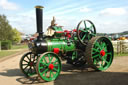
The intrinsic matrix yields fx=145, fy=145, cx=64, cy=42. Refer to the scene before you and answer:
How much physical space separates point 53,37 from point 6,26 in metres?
32.0

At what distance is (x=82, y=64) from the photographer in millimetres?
7762

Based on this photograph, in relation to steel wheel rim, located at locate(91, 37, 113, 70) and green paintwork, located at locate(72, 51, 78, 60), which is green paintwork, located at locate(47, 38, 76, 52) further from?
steel wheel rim, located at locate(91, 37, 113, 70)

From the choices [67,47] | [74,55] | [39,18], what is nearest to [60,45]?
[67,47]

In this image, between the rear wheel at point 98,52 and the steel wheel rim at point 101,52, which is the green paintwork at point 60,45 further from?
the steel wheel rim at point 101,52

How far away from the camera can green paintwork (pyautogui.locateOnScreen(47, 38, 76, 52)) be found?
19.8 ft

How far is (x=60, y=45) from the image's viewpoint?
633cm

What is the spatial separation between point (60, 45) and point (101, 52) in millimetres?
1850

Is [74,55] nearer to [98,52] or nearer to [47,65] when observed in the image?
[98,52]

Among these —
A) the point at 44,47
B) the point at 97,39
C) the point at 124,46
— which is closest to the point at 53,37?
the point at 44,47

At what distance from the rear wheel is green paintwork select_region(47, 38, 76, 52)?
0.88 meters

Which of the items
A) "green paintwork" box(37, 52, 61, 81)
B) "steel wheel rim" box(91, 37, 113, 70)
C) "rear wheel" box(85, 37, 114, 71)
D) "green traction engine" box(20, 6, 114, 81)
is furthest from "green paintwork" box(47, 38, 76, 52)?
"steel wheel rim" box(91, 37, 113, 70)

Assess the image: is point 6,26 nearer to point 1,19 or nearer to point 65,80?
point 1,19

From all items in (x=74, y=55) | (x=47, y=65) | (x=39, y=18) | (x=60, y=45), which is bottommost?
(x=47, y=65)

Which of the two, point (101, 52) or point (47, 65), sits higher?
point (101, 52)
